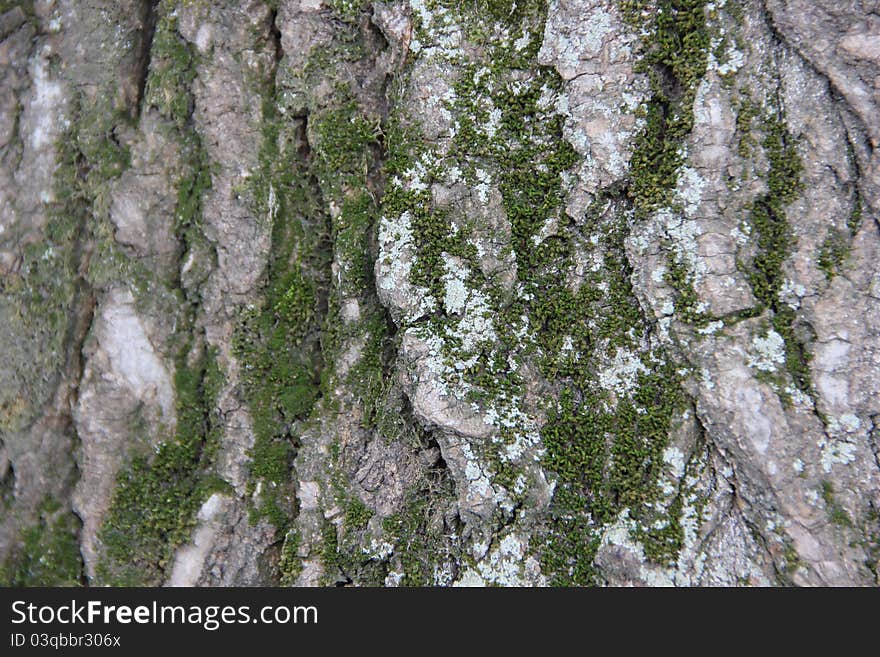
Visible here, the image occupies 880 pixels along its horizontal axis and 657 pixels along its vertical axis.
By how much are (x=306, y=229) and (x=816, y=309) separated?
206 centimetres

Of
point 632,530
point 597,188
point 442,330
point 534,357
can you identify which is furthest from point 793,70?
point 632,530

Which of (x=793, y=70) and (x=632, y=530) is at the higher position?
(x=793, y=70)

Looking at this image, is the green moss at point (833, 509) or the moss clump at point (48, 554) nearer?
the green moss at point (833, 509)

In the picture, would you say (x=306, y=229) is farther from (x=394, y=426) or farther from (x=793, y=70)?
(x=793, y=70)

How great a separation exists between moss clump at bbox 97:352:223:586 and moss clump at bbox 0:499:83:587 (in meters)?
0.15

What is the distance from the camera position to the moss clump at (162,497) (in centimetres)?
257

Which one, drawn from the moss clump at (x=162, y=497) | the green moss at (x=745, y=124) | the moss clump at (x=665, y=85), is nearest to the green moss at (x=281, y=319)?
the moss clump at (x=162, y=497)

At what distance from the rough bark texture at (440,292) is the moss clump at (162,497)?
0.01m

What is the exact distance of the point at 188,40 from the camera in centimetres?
260

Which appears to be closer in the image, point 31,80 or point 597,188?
point 597,188

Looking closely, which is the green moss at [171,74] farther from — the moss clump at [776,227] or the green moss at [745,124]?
the moss clump at [776,227]

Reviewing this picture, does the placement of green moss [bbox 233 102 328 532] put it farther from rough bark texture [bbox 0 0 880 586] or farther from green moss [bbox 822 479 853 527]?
green moss [bbox 822 479 853 527]

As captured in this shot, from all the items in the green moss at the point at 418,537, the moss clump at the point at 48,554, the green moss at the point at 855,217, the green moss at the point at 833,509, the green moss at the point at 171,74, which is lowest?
the moss clump at the point at 48,554

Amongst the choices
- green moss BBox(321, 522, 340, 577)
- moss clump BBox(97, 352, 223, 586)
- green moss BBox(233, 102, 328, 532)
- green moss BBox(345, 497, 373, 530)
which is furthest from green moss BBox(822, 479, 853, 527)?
moss clump BBox(97, 352, 223, 586)
